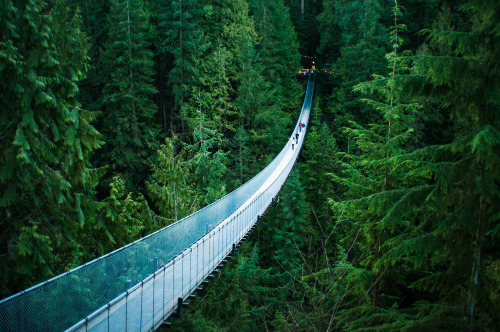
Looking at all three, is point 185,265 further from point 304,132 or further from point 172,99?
point 304,132

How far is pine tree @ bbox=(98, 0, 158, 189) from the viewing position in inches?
704

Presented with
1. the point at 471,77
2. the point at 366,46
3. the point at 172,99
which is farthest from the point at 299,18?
the point at 471,77

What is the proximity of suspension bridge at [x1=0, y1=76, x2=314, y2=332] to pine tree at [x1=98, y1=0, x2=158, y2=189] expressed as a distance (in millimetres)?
10051

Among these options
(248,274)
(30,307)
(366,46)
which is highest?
(366,46)

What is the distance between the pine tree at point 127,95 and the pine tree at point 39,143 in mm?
11219

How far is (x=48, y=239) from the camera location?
233 inches

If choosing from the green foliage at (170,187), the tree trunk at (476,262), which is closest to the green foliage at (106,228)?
the green foliage at (170,187)

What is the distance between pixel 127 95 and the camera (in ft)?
57.0

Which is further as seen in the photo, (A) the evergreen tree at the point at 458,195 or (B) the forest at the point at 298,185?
(B) the forest at the point at 298,185

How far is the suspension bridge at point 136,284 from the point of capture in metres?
4.16

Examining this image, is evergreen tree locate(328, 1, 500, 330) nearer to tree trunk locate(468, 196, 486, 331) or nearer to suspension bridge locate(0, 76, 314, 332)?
tree trunk locate(468, 196, 486, 331)

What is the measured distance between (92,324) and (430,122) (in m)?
20.9

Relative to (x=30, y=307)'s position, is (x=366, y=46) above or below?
above

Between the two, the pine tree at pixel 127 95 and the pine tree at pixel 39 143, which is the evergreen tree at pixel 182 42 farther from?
the pine tree at pixel 39 143
